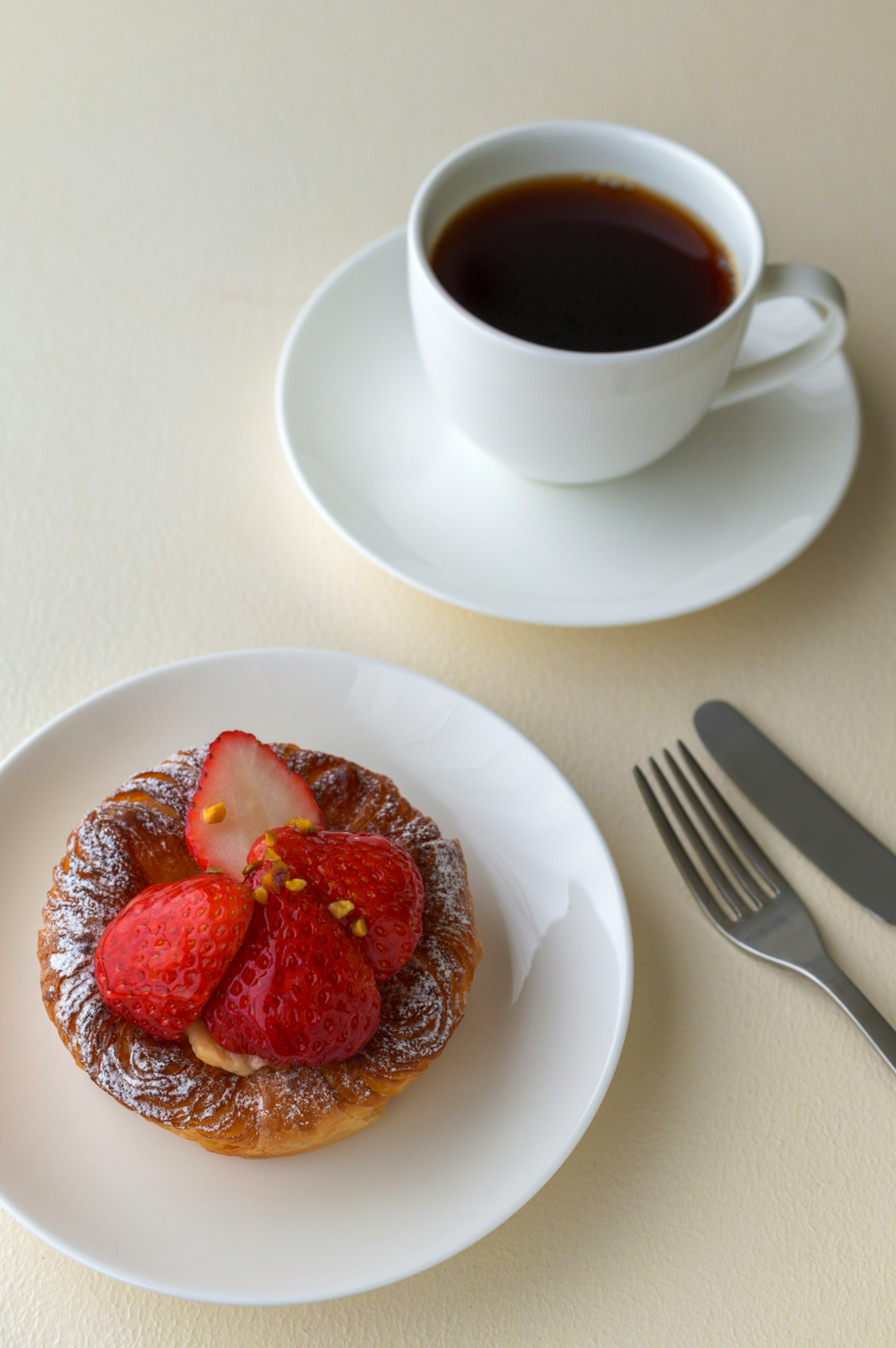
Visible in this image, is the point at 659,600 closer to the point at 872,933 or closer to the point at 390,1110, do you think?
the point at 872,933

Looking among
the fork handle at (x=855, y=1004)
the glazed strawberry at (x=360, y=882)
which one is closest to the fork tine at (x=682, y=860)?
the fork handle at (x=855, y=1004)

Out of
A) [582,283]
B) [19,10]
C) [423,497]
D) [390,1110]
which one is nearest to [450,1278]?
[390,1110]

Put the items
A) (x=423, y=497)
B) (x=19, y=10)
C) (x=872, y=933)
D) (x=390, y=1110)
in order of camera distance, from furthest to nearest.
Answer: (x=19, y=10)
(x=423, y=497)
(x=872, y=933)
(x=390, y=1110)

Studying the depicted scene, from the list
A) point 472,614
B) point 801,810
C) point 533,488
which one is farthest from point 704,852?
point 533,488

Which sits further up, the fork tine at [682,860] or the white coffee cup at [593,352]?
the white coffee cup at [593,352]

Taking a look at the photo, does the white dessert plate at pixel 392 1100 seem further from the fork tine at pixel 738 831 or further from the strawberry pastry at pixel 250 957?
the fork tine at pixel 738 831

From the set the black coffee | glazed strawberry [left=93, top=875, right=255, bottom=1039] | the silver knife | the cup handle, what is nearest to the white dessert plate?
glazed strawberry [left=93, top=875, right=255, bottom=1039]
